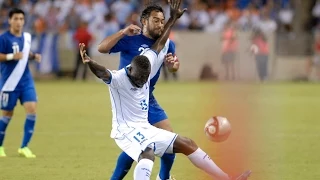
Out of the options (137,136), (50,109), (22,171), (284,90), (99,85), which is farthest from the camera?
(99,85)

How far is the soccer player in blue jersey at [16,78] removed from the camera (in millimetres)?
13766

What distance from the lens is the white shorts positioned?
926 cm

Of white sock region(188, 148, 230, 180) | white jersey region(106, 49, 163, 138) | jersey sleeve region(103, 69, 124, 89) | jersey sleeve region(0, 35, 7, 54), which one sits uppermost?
jersey sleeve region(103, 69, 124, 89)

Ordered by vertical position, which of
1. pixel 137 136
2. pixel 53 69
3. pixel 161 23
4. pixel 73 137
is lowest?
pixel 53 69

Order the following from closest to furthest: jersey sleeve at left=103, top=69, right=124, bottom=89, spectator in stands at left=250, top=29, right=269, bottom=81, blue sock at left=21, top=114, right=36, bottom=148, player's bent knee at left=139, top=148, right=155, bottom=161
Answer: player's bent knee at left=139, top=148, right=155, bottom=161 → jersey sleeve at left=103, top=69, right=124, bottom=89 → blue sock at left=21, top=114, right=36, bottom=148 → spectator in stands at left=250, top=29, right=269, bottom=81

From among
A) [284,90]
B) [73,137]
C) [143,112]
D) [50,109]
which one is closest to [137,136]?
[143,112]

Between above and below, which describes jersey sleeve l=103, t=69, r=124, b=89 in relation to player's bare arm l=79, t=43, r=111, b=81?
below

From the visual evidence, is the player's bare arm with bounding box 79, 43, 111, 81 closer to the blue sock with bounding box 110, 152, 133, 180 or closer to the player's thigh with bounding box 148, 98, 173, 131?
the blue sock with bounding box 110, 152, 133, 180

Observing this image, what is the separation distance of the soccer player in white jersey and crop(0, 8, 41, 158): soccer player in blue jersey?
4524mm

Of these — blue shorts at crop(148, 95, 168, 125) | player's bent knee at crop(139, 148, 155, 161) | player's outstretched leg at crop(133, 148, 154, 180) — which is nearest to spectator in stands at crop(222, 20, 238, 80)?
→ blue shorts at crop(148, 95, 168, 125)

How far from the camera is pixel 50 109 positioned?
22.6 m

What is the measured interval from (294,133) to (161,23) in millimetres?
7679

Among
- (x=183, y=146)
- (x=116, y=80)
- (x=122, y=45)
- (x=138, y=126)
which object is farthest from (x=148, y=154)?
(x=122, y=45)

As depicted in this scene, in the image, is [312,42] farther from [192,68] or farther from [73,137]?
[73,137]
